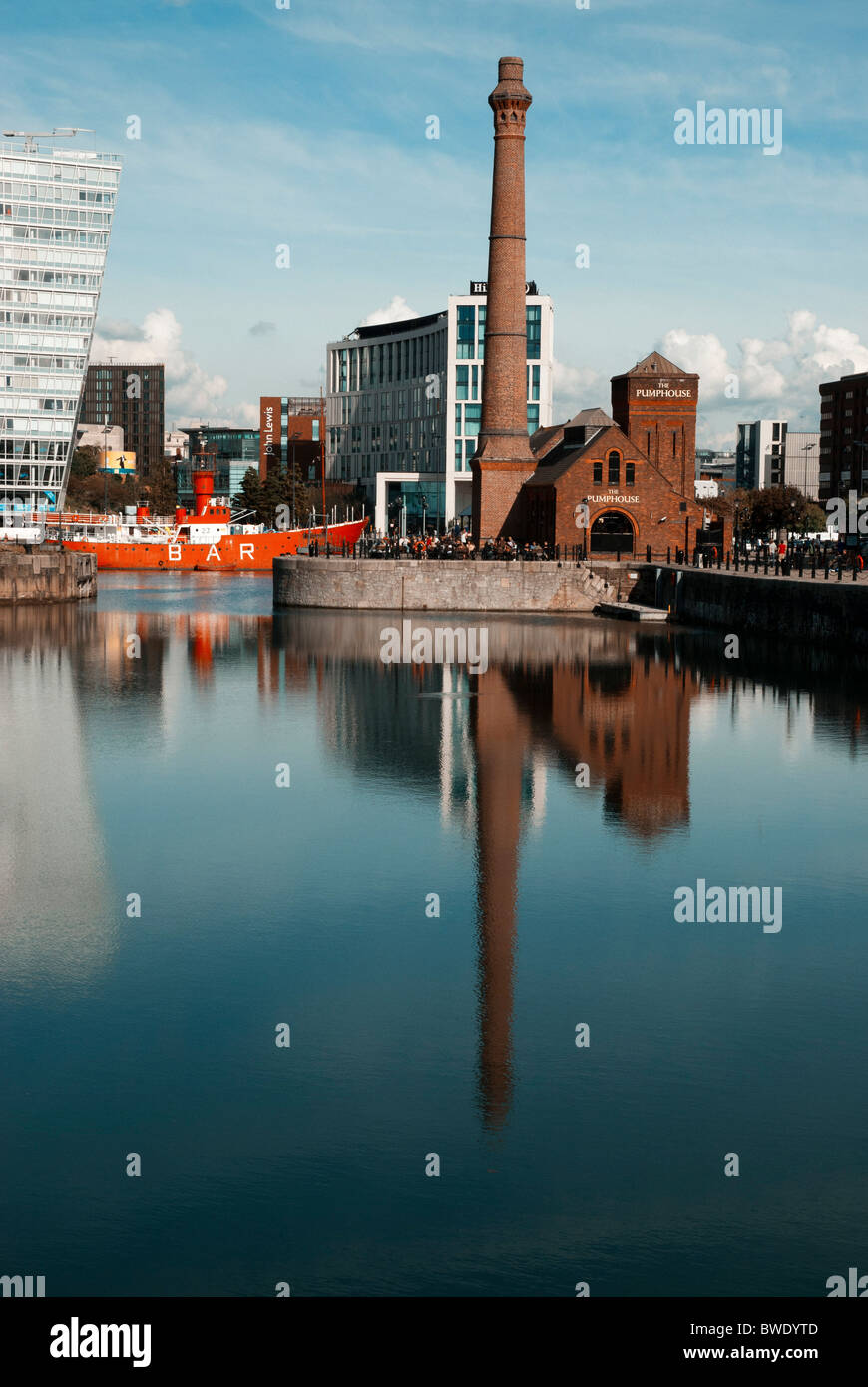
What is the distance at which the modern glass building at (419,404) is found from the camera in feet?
416

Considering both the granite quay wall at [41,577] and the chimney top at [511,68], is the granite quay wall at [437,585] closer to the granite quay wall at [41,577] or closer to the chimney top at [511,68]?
the granite quay wall at [41,577]

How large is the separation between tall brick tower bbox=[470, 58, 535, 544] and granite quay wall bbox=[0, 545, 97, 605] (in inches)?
847

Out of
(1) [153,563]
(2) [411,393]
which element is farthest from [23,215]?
(2) [411,393]

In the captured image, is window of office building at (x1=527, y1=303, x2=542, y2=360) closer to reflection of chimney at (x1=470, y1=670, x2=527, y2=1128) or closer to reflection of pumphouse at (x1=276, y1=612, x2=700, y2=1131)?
reflection of pumphouse at (x1=276, y1=612, x2=700, y2=1131)

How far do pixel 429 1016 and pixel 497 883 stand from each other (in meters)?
5.55

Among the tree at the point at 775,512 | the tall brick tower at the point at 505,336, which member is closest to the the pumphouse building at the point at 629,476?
the tall brick tower at the point at 505,336

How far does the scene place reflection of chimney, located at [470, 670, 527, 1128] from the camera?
43.8 ft

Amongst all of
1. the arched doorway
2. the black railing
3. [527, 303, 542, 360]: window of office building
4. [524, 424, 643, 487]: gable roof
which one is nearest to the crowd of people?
the black railing

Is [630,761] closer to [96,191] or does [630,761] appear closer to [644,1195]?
[644,1195]

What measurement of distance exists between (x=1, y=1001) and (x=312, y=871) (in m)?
6.51

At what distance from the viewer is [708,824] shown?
2403 cm

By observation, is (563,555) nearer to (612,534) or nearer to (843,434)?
(612,534)

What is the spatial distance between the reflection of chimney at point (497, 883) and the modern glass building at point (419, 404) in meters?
74.7

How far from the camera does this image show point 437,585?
229 ft
